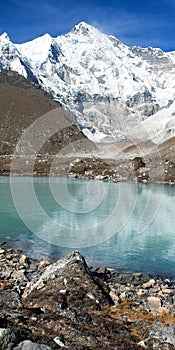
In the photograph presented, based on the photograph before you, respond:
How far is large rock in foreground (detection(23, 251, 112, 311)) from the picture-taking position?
12938 millimetres

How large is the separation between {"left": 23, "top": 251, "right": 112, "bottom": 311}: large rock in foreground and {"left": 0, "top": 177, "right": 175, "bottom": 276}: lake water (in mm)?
4379

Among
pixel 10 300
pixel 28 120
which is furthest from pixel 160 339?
pixel 28 120

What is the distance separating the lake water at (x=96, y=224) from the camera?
68.8 feet

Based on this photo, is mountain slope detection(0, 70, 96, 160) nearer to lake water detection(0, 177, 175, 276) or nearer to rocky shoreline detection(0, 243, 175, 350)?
lake water detection(0, 177, 175, 276)

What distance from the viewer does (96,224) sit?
29.5 meters

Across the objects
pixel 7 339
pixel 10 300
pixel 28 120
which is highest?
pixel 28 120

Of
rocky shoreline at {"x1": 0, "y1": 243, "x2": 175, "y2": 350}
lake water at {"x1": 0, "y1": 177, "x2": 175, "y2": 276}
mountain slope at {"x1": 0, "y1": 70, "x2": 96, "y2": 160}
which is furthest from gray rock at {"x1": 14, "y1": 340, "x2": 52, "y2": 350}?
mountain slope at {"x1": 0, "y1": 70, "x2": 96, "y2": 160}

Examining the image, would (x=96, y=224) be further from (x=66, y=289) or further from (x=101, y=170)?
(x=101, y=170)

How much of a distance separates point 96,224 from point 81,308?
16.9m

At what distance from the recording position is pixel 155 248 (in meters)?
23.1

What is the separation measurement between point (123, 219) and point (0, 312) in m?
21.2

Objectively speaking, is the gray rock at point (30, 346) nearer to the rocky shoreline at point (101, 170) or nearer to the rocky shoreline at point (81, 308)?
the rocky shoreline at point (81, 308)

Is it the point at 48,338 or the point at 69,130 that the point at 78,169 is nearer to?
the point at 69,130

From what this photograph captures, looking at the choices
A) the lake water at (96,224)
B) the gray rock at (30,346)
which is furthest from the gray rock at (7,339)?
the lake water at (96,224)
